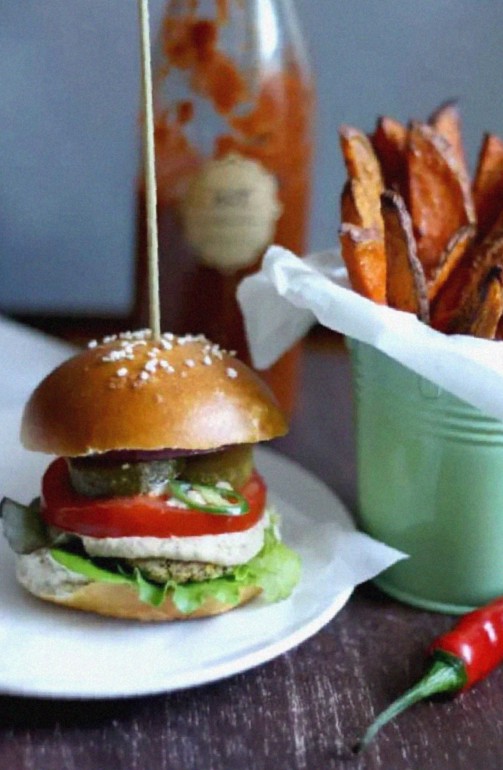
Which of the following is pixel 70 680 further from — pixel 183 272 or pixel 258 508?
pixel 183 272

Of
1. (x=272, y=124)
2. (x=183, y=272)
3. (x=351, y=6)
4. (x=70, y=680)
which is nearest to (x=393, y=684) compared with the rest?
(x=70, y=680)

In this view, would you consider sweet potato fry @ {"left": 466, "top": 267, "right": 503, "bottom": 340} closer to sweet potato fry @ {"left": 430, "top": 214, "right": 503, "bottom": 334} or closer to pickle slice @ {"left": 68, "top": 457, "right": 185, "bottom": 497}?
sweet potato fry @ {"left": 430, "top": 214, "right": 503, "bottom": 334}

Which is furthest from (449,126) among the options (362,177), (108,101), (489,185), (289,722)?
(108,101)

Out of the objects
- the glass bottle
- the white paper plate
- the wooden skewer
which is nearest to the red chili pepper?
the white paper plate

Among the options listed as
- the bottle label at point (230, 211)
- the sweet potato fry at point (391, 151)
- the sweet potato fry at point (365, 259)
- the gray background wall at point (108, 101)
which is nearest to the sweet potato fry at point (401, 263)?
the sweet potato fry at point (365, 259)

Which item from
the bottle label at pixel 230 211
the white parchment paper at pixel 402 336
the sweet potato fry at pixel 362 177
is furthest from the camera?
the bottle label at pixel 230 211

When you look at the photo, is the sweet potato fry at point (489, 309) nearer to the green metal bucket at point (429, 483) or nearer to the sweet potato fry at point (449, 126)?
the green metal bucket at point (429, 483)
